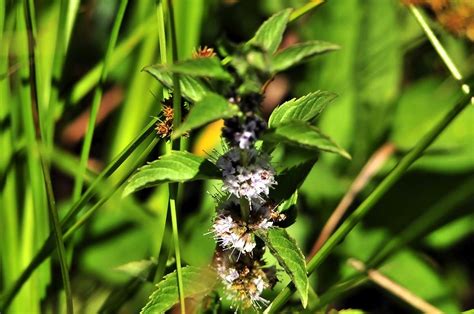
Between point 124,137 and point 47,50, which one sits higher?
point 47,50

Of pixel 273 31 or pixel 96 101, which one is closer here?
pixel 273 31

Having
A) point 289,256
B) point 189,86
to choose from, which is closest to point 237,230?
point 289,256

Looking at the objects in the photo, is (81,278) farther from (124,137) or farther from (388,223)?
(388,223)

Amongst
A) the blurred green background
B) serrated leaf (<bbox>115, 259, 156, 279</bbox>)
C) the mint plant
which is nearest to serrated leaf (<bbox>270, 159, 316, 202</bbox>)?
the mint plant

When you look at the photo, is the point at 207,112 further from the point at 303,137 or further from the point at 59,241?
the point at 59,241

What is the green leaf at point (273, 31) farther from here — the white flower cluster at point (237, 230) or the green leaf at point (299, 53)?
→ the white flower cluster at point (237, 230)

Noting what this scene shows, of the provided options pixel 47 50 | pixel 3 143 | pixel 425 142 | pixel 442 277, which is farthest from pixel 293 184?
pixel 47 50

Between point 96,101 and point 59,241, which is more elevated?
point 96,101

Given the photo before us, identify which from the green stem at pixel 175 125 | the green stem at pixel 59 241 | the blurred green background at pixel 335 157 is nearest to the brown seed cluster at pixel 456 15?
the blurred green background at pixel 335 157
